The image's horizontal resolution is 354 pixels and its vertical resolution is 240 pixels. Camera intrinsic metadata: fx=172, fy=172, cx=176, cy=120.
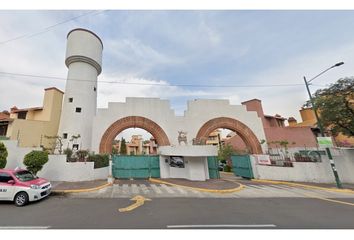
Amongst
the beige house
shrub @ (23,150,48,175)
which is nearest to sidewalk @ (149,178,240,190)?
shrub @ (23,150,48,175)

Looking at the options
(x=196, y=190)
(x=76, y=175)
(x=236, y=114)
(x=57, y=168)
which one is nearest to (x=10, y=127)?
(x=57, y=168)

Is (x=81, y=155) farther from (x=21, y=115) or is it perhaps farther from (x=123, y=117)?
(x=21, y=115)

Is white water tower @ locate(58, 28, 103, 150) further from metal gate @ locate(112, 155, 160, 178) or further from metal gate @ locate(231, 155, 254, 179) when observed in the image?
metal gate @ locate(231, 155, 254, 179)

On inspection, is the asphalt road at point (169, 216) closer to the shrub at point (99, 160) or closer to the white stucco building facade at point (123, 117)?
the shrub at point (99, 160)

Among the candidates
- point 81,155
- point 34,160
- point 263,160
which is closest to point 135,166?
point 81,155

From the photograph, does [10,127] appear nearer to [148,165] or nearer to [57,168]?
[57,168]

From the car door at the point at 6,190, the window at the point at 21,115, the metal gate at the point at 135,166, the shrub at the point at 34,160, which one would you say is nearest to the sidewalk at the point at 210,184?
the metal gate at the point at 135,166

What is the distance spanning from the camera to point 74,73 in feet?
64.3

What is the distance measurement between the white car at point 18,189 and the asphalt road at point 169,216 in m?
0.34

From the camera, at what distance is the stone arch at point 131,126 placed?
695 inches

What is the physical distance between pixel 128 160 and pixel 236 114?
1339cm

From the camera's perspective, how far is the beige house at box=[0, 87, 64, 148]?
20.6 m

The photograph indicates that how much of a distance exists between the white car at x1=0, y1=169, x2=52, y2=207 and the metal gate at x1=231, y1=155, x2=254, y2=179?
56.0 feet

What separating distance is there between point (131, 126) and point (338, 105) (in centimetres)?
1868
